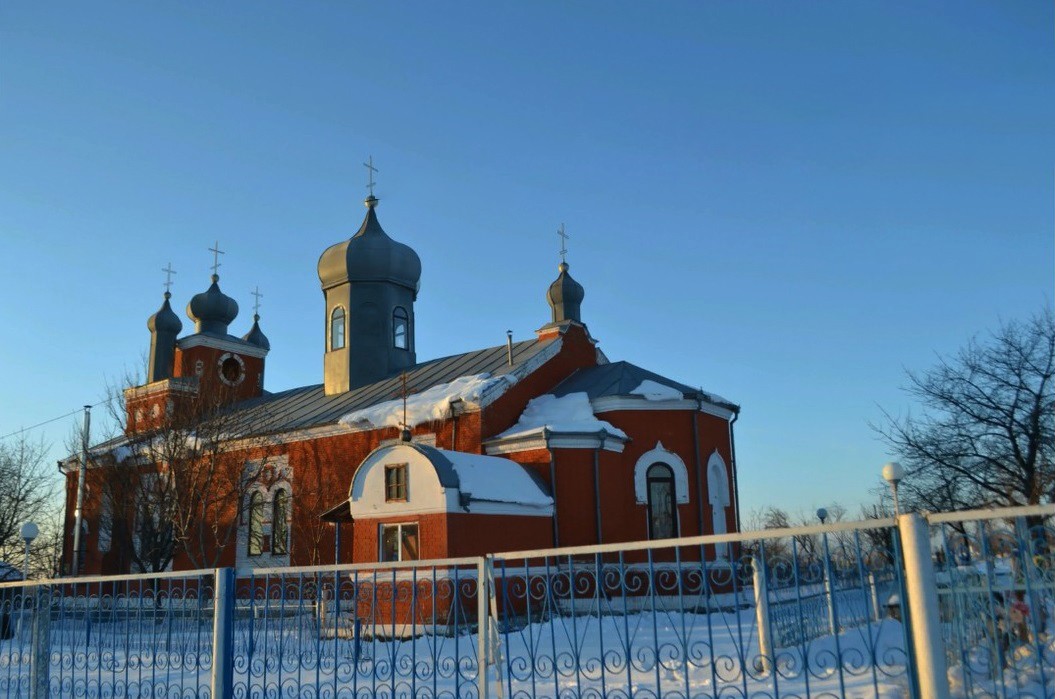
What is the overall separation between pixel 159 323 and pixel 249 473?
10652mm

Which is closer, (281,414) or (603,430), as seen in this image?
(603,430)

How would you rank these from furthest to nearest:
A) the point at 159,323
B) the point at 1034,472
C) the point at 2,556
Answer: the point at 2,556 → the point at 159,323 → the point at 1034,472

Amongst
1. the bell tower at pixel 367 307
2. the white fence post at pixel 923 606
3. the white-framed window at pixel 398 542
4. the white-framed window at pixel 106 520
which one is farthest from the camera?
the bell tower at pixel 367 307

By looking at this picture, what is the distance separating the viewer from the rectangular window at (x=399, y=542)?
14781mm

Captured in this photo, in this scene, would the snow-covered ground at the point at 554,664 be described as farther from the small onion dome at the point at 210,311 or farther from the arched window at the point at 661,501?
the small onion dome at the point at 210,311

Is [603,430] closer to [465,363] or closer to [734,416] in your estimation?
[734,416]

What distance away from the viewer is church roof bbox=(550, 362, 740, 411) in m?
17.9

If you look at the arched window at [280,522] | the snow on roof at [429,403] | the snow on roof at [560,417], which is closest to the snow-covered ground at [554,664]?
the snow on roof at [560,417]

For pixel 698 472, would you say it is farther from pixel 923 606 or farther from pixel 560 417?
pixel 923 606

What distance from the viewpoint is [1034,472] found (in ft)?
54.0

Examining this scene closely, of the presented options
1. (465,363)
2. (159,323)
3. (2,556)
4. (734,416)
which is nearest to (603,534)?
(734,416)

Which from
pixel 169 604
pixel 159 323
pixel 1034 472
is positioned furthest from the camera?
pixel 159 323

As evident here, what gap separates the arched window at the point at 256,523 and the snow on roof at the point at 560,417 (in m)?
7.57

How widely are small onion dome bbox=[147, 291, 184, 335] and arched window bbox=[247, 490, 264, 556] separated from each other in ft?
35.8
